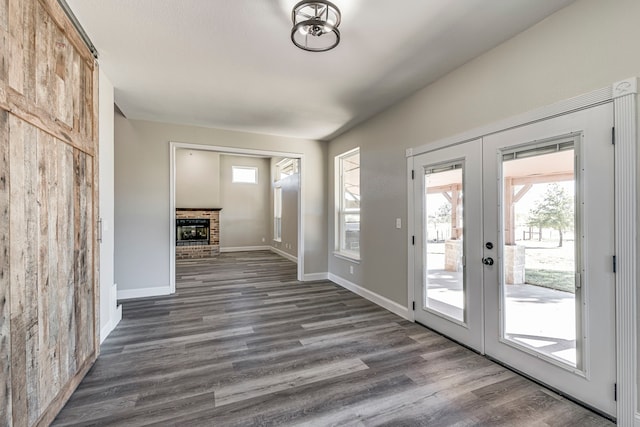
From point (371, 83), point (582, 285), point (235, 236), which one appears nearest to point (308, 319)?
point (582, 285)

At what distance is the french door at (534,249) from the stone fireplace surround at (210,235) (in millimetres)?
7073

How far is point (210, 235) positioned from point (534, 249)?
8277 mm

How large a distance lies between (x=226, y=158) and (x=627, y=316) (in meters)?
9.48

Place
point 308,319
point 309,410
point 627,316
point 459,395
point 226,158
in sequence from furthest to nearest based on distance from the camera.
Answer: point 226,158 → point 308,319 → point 459,395 → point 309,410 → point 627,316

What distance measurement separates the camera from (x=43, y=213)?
1.67 meters

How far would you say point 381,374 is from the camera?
223cm

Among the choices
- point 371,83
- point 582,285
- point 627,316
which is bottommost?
point 627,316

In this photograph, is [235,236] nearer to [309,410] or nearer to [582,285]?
[309,410]

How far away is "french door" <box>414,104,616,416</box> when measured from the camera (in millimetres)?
Result: 1771

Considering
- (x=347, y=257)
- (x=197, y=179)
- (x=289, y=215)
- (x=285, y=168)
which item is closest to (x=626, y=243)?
(x=347, y=257)

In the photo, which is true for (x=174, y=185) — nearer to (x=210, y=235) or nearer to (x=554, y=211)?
(x=210, y=235)

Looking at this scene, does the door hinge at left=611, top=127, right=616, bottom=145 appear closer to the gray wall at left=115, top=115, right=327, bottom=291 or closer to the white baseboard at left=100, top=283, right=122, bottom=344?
the white baseboard at left=100, top=283, right=122, bottom=344

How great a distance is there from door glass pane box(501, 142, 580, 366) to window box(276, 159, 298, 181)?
6.00 meters

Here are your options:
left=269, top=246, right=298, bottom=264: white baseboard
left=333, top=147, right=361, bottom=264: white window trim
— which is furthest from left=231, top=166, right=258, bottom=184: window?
left=333, top=147, right=361, bottom=264: white window trim
